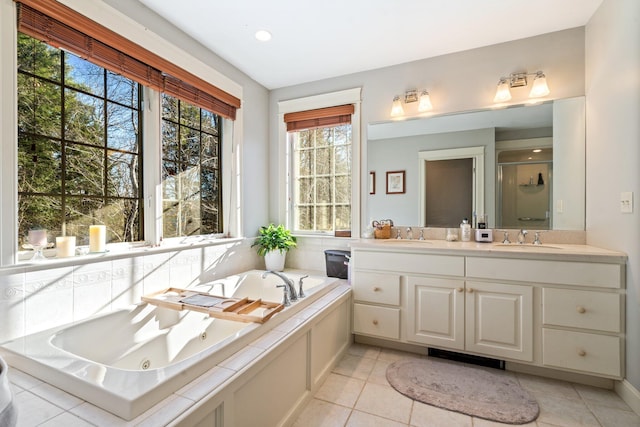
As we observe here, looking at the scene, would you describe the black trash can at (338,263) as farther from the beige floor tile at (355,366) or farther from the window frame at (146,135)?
the window frame at (146,135)

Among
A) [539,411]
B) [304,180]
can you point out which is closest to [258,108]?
[304,180]

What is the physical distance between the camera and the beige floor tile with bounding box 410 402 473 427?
1.56m

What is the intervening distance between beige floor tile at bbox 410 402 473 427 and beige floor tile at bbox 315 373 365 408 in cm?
34

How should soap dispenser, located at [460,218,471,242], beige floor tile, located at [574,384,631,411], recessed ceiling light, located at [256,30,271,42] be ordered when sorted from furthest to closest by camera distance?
soap dispenser, located at [460,218,471,242]
recessed ceiling light, located at [256,30,271,42]
beige floor tile, located at [574,384,631,411]

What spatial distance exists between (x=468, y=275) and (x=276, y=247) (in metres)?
1.70

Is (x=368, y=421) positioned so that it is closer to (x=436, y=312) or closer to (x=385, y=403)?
(x=385, y=403)

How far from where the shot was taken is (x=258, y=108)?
3.14m

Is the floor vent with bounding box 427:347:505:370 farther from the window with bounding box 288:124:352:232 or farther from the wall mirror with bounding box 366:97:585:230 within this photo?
the window with bounding box 288:124:352:232

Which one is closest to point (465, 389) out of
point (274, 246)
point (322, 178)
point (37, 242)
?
point (274, 246)

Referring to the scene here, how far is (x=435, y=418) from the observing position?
160 centimetres

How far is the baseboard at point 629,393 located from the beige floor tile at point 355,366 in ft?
4.74

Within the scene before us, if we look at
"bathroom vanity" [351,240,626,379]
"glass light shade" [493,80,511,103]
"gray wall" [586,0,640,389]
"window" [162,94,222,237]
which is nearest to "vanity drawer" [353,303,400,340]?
"bathroom vanity" [351,240,626,379]

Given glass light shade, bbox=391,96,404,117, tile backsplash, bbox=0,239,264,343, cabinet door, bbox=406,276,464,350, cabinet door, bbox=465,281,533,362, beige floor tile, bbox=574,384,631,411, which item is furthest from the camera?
glass light shade, bbox=391,96,404,117

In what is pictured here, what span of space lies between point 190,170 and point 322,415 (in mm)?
2030
